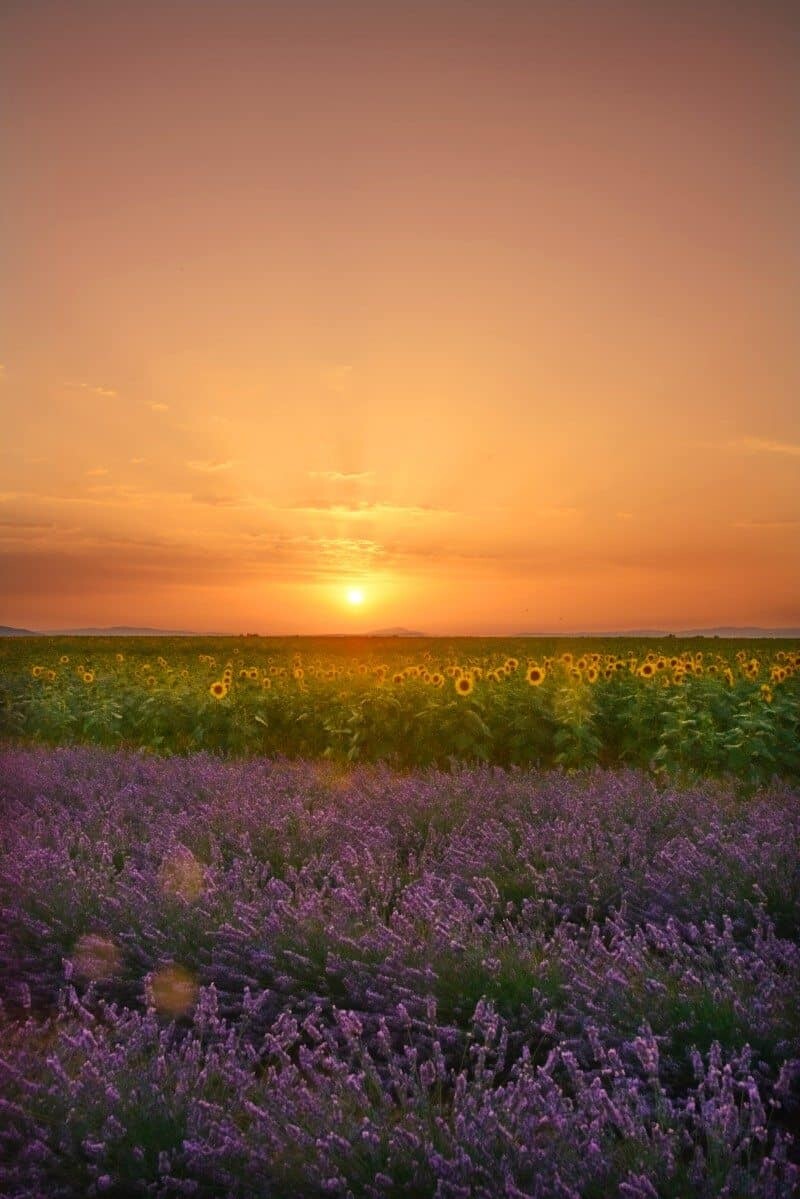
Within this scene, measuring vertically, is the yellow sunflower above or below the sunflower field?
above

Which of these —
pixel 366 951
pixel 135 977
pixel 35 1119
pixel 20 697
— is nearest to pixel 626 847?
pixel 366 951

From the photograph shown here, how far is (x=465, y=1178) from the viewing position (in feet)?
6.88

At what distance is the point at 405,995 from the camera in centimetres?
310

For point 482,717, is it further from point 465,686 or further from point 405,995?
point 405,995

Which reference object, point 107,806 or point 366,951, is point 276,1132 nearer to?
point 366,951

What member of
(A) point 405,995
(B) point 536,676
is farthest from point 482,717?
(A) point 405,995

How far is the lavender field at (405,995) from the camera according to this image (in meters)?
2.18

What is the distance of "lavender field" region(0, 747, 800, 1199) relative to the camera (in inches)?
85.9

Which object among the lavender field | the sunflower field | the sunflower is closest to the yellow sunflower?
the sunflower field

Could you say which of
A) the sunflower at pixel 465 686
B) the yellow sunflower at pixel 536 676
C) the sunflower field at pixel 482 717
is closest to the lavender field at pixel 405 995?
the sunflower field at pixel 482 717

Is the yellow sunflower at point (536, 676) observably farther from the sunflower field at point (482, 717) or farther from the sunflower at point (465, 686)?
the sunflower at point (465, 686)

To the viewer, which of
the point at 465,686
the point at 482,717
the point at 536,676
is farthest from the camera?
the point at 536,676

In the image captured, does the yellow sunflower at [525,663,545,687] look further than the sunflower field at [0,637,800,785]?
Yes

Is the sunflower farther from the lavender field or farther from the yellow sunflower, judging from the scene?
the lavender field
